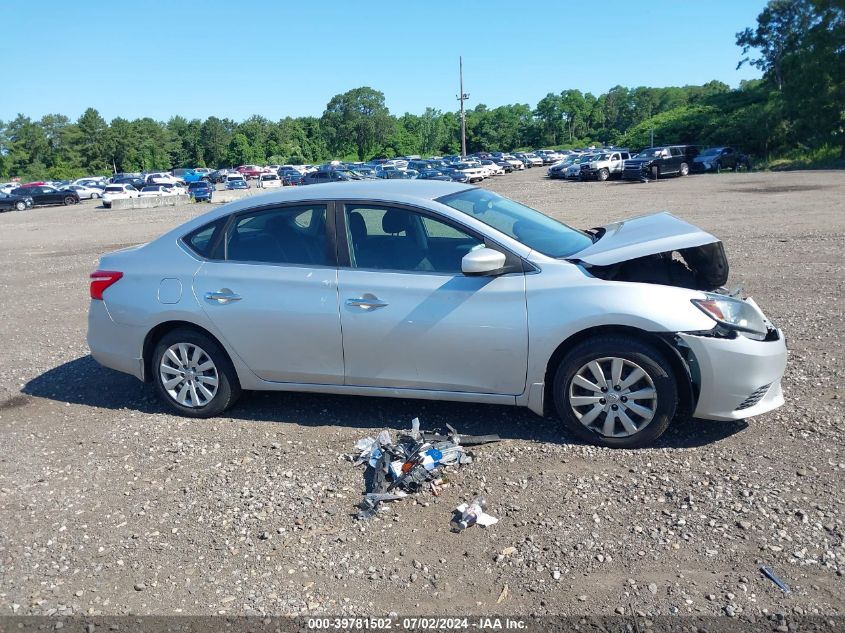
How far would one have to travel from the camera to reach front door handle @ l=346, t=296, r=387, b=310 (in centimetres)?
491

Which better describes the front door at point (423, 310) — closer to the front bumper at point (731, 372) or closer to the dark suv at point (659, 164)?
the front bumper at point (731, 372)

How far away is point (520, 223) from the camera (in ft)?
17.7

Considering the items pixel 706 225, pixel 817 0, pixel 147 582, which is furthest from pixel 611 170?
pixel 147 582

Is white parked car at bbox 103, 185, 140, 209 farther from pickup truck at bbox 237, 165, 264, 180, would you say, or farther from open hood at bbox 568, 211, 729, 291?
open hood at bbox 568, 211, 729, 291

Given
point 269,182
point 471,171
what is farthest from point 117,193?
point 471,171

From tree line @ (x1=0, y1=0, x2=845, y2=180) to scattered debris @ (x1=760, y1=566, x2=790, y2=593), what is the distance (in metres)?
46.9

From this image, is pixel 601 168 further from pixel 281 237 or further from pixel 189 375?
pixel 189 375

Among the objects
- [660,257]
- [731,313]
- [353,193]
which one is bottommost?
[731,313]

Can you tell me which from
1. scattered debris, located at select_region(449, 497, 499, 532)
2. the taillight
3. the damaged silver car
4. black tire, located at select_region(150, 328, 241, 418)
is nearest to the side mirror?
the damaged silver car

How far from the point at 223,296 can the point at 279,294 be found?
0.46 meters

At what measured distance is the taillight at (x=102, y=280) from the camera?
5699 mm

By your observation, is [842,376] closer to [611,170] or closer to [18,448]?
[18,448]

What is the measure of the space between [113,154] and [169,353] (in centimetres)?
11980

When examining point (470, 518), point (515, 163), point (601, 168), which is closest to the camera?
point (470, 518)
